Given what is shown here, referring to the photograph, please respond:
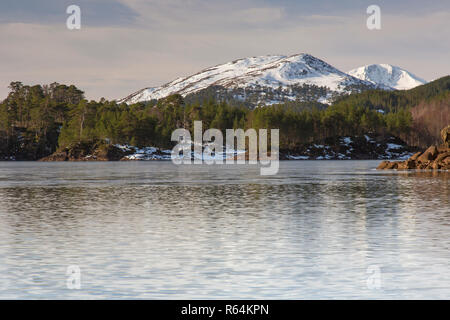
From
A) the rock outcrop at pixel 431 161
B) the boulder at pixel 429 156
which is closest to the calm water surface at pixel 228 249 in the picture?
the rock outcrop at pixel 431 161

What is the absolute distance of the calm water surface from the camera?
14.2 m

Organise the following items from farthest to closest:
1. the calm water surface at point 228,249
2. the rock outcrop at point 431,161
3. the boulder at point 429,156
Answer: the boulder at point 429,156, the rock outcrop at point 431,161, the calm water surface at point 228,249

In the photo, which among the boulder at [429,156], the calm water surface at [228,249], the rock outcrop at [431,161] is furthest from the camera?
the boulder at [429,156]

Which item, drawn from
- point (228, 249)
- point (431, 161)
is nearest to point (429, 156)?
point (431, 161)

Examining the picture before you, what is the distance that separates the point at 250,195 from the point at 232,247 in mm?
23417

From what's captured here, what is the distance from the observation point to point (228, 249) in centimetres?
1981

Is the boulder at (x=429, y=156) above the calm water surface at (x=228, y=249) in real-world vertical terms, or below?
A: above

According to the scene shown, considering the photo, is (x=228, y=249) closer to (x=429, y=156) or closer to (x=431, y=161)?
(x=431, y=161)

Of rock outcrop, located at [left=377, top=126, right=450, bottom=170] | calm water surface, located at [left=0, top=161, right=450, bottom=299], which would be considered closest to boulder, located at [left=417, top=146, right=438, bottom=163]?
rock outcrop, located at [left=377, top=126, right=450, bottom=170]

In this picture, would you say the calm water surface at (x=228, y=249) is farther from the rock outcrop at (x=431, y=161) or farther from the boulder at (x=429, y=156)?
the boulder at (x=429, y=156)

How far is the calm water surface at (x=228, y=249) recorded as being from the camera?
46.7 feet

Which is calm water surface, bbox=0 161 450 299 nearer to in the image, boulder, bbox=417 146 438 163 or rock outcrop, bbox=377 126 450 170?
rock outcrop, bbox=377 126 450 170

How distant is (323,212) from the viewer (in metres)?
31.2
